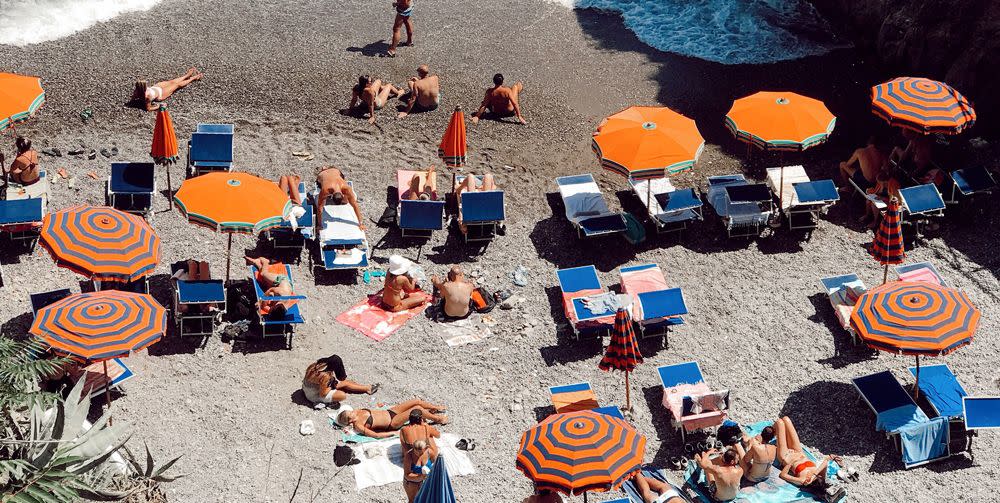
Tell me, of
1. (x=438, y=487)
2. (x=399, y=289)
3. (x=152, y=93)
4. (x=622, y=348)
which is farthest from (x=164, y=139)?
(x=438, y=487)

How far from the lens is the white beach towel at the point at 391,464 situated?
1448 centimetres

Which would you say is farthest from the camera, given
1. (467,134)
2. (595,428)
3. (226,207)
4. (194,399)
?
(467,134)

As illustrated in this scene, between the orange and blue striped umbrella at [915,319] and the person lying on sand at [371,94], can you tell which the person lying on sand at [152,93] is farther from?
the orange and blue striped umbrella at [915,319]

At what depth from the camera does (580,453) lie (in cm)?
1307

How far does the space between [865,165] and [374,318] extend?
875 centimetres

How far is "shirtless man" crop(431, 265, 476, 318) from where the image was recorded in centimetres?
1730

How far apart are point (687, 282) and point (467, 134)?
5.30 meters

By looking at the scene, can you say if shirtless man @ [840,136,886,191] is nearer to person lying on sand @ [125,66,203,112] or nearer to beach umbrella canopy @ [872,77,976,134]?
beach umbrella canopy @ [872,77,976,134]

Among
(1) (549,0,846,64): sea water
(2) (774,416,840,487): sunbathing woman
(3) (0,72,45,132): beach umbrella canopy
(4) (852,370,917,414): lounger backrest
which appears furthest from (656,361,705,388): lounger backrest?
(3) (0,72,45,132): beach umbrella canopy

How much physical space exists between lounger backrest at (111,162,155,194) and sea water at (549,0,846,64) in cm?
1097

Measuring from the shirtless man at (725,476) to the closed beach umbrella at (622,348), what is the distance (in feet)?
5.27

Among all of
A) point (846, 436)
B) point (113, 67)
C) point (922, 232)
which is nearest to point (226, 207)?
point (113, 67)

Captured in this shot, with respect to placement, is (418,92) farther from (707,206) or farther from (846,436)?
(846,436)

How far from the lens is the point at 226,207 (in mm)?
16609
